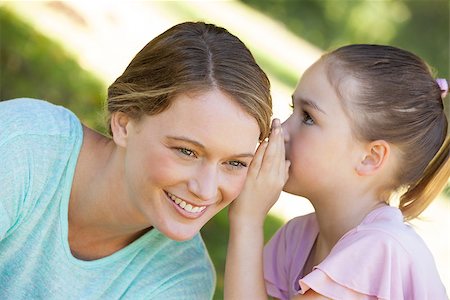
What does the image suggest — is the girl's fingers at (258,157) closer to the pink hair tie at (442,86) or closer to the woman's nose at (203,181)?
the woman's nose at (203,181)

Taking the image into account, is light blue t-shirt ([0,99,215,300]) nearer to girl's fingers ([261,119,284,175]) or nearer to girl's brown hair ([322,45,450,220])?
girl's fingers ([261,119,284,175])

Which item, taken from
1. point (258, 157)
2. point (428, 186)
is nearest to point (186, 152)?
point (258, 157)

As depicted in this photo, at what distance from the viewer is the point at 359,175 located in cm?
393

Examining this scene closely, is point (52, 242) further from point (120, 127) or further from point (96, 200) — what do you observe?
point (120, 127)

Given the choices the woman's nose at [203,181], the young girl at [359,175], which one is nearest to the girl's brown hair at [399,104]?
the young girl at [359,175]

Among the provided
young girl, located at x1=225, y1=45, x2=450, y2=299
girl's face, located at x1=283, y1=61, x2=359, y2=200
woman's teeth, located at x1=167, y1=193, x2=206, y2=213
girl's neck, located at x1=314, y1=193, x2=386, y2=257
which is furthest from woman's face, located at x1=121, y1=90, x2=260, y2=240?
girl's neck, located at x1=314, y1=193, x2=386, y2=257

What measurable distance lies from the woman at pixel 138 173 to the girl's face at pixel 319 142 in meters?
0.28

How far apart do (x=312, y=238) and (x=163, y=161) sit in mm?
1127

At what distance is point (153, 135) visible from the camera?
3.44m

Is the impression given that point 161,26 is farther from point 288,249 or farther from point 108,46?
point 288,249

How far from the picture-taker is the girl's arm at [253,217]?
12.3 ft

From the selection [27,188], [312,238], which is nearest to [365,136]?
[312,238]

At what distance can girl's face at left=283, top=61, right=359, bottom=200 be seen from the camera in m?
3.87

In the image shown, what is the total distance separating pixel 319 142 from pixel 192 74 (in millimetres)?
719
